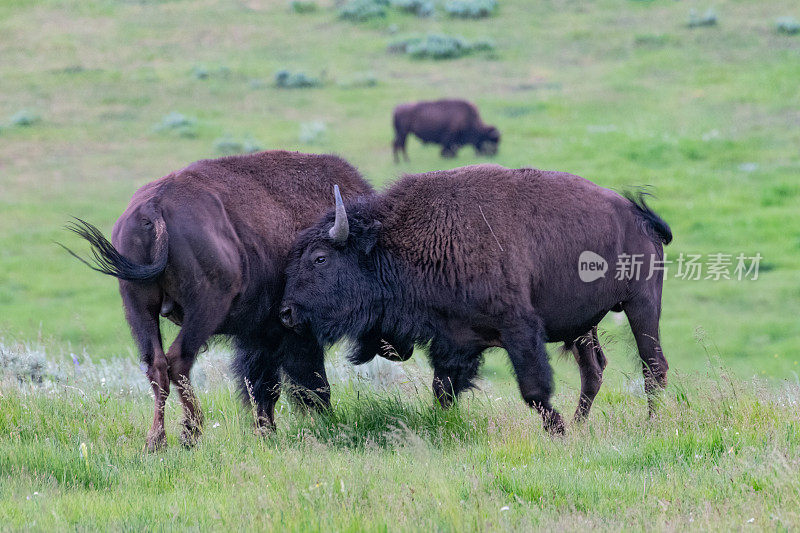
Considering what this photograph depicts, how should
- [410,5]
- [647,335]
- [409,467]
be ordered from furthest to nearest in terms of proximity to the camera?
1. [410,5]
2. [647,335]
3. [409,467]

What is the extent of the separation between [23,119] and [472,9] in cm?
1876

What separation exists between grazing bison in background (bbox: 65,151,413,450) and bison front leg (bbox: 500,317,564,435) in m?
1.03

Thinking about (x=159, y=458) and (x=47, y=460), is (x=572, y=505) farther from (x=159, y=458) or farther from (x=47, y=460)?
(x=47, y=460)

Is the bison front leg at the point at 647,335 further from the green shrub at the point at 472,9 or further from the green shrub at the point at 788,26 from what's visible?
the green shrub at the point at 472,9

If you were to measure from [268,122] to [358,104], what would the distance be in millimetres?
3466

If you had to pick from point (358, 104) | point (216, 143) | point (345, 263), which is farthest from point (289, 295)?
point (358, 104)

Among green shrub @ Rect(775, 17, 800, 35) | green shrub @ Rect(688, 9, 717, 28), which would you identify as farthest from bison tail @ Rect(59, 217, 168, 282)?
green shrub @ Rect(688, 9, 717, 28)

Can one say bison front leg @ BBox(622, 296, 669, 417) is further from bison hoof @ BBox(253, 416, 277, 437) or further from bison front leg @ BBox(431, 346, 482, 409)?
bison hoof @ BBox(253, 416, 277, 437)

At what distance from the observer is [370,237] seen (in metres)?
6.89

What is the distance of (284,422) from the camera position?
682cm

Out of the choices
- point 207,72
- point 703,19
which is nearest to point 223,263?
point 207,72

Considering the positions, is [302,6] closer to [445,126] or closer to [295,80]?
[295,80]

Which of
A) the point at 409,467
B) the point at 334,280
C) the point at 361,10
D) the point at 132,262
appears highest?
the point at 132,262

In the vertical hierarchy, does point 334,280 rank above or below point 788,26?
above
